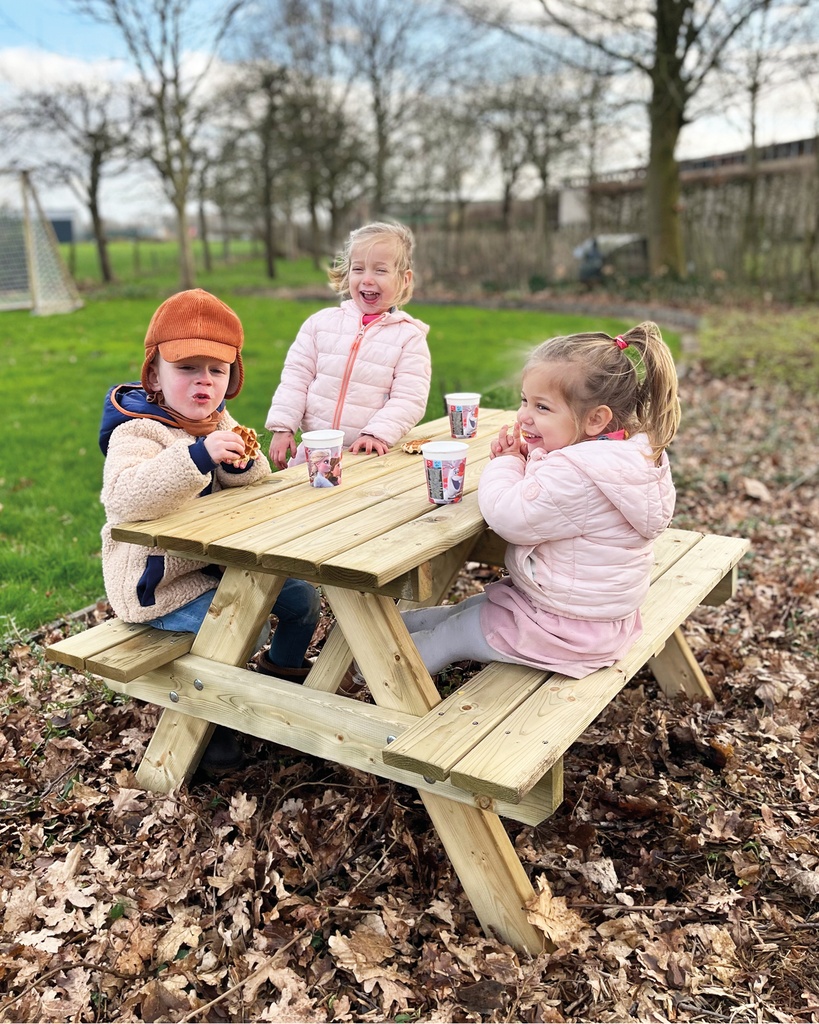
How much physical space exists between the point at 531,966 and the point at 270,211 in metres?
26.0

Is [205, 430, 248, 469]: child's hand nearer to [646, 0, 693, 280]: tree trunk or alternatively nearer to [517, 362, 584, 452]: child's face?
[517, 362, 584, 452]: child's face

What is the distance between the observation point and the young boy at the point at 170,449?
2.67 m

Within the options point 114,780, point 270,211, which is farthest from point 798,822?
point 270,211

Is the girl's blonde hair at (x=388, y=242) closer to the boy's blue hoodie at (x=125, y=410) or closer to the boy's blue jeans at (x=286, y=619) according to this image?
the boy's blue hoodie at (x=125, y=410)

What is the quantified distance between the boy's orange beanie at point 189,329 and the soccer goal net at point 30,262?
1497 cm

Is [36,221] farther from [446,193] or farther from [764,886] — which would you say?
[764,886]

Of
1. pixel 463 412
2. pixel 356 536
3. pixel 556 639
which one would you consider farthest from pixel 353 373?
pixel 556 639

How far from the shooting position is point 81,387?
9273mm

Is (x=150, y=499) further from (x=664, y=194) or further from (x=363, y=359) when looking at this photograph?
(x=664, y=194)

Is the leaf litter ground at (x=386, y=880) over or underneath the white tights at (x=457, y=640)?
underneath

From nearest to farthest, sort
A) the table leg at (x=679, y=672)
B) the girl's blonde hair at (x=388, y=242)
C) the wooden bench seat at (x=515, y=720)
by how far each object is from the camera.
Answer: the wooden bench seat at (x=515, y=720) < the table leg at (x=679, y=672) < the girl's blonde hair at (x=388, y=242)

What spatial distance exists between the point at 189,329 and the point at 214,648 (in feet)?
3.37

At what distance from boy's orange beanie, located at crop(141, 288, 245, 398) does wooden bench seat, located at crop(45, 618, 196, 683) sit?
0.84 meters

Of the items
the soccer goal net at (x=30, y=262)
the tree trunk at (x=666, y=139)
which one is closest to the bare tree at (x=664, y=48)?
the tree trunk at (x=666, y=139)
